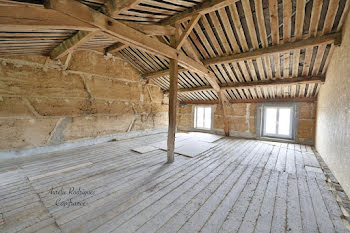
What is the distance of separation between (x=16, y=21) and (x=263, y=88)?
22.2 feet

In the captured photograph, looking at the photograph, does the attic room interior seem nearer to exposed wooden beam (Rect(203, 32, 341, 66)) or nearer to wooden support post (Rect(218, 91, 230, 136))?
exposed wooden beam (Rect(203, 32, 341, 66))

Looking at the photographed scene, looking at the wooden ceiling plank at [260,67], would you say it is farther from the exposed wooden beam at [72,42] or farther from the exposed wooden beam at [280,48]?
the exposed wooden beam at [72,42]

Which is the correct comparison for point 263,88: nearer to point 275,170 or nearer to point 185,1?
point 275,170

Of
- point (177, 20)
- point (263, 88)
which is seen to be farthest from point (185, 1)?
point (263, 88)

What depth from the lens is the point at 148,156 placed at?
4125 millimetres

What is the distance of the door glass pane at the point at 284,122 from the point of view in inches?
251

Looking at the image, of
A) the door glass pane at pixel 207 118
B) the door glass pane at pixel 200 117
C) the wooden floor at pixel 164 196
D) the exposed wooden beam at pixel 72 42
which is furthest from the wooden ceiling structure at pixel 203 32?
the door glass pane at pixel 200 117

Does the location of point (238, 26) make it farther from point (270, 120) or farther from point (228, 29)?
point (270, 120)

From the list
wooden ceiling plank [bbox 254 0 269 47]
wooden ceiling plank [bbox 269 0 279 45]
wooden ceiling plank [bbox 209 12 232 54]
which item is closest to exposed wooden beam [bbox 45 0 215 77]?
wooden ceiling plank [bbox 209 12 232 54]

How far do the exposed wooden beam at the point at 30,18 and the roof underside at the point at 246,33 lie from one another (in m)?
0.04

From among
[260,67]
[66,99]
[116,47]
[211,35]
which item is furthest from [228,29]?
[66,99]

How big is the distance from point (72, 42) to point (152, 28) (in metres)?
1.89

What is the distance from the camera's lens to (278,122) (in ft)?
21.5

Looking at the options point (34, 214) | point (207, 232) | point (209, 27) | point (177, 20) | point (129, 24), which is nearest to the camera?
point (207, 232)
